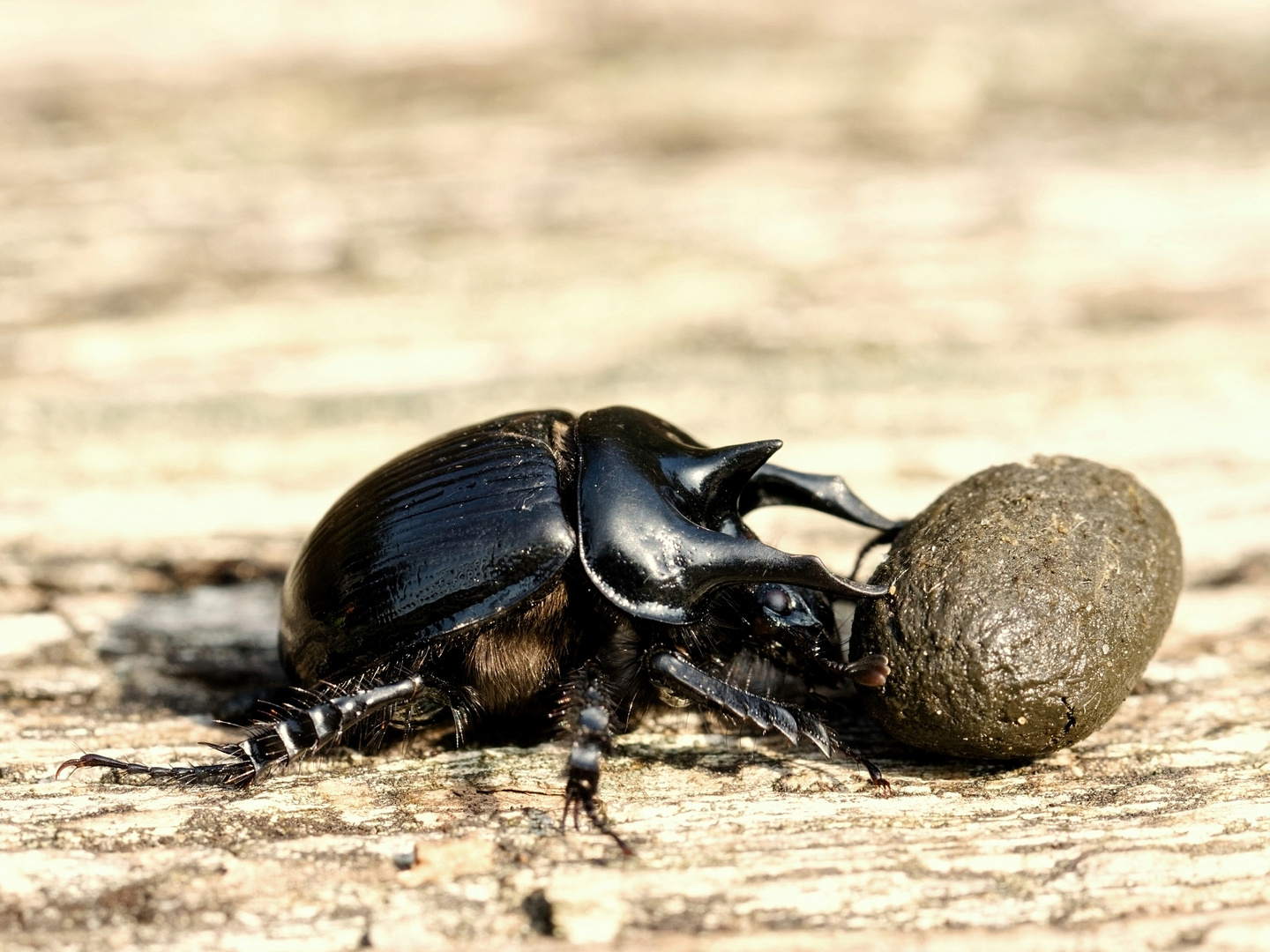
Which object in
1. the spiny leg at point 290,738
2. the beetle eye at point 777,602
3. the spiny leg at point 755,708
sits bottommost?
the spiny leg at point 290,738

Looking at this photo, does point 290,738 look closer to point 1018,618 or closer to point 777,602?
point 777,602

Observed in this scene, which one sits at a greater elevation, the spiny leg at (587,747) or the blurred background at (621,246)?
the blurred background at (621,246)

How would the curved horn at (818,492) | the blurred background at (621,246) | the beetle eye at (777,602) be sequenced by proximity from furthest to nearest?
the blurred background at (621,246) < the curved horn at (818,492) < the beetle eye at (777,602)

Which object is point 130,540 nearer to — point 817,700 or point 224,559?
point 224,559

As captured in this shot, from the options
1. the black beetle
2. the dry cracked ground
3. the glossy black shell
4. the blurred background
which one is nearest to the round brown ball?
the black beetle

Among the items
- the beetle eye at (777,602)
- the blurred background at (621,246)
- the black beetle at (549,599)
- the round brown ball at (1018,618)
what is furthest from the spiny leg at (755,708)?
the blurred background at (621,246)

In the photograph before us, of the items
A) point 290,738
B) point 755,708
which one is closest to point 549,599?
point 755,708

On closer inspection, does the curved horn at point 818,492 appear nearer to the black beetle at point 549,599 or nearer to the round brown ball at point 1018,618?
the black beetle at point 549,599
